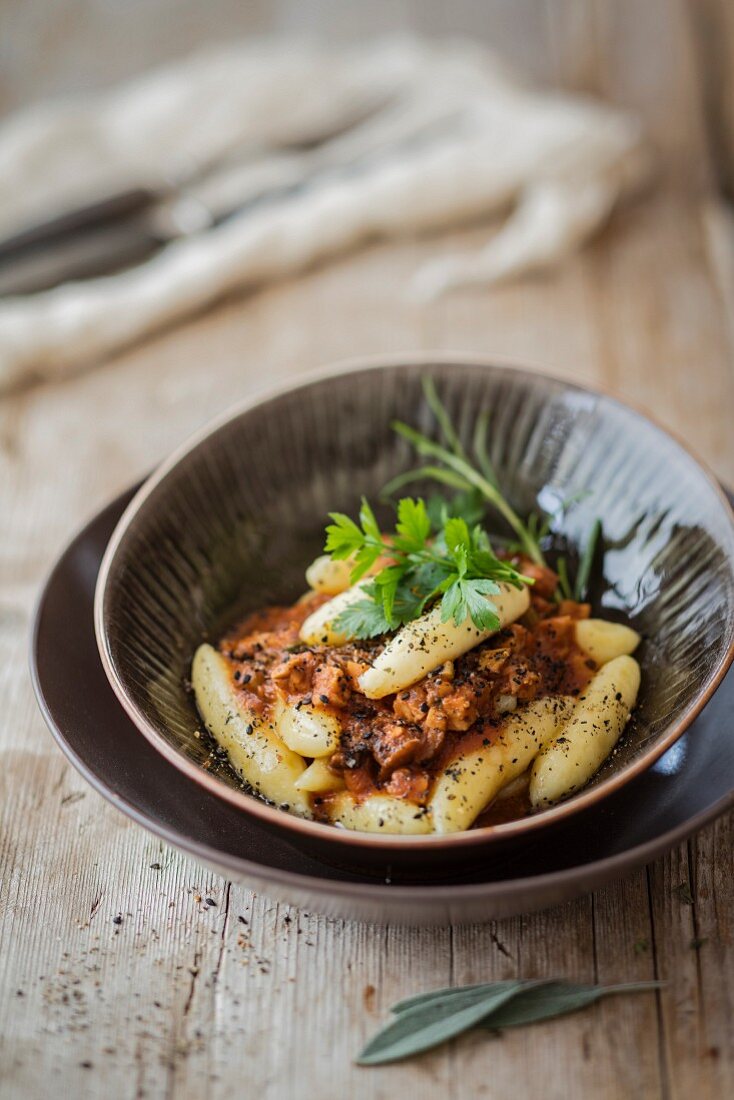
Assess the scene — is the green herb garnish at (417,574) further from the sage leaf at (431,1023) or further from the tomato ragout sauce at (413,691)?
the sage leaf at (431,1023)

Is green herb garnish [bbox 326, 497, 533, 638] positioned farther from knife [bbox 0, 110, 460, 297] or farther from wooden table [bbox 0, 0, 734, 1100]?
knife [bbox 0, 110, 460, 297]

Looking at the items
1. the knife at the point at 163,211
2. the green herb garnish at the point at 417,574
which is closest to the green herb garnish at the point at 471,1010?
the green herb garnish at the point at 417,574

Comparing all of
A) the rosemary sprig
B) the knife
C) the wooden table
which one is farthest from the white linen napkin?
the rosemary sprig

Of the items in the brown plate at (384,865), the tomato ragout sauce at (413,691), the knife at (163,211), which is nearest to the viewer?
the brown plate at (384,865)

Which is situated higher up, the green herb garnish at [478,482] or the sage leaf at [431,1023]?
the green herb garnish at [478,482]

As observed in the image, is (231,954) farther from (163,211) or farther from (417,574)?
(163,211)

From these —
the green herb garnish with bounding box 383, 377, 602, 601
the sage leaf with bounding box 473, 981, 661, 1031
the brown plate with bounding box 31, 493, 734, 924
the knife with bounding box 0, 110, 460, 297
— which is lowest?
the sage leaf with bounding box 473, 981, 661, 1031

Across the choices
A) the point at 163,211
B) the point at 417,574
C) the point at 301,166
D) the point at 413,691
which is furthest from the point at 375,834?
the point at 301,166
